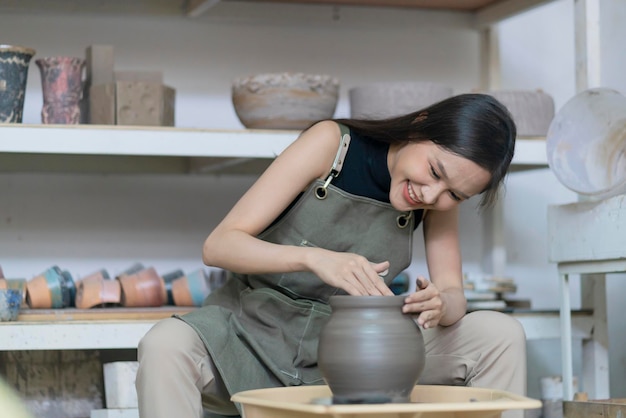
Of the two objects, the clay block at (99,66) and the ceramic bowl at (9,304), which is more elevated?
the clay block at (99,66)

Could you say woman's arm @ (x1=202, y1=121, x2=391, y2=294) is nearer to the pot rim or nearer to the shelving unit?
the pot rim

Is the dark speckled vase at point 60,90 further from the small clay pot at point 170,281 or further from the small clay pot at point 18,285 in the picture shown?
the small clay pot at point 170,281

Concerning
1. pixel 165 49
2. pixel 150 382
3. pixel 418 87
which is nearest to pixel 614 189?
pixel 418 87

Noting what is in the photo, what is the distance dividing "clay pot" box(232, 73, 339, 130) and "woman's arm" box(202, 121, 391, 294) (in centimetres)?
64

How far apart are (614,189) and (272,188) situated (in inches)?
39.5

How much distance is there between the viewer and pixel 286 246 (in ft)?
6.36

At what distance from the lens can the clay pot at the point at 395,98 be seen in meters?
2.87

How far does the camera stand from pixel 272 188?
6.79 ft

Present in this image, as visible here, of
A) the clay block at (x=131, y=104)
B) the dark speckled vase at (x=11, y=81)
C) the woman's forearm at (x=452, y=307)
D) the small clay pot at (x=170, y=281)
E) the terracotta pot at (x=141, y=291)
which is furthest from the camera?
the small clay pot at (x=170, y=281)

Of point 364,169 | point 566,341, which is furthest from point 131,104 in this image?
point 566,341

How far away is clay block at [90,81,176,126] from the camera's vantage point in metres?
2.72

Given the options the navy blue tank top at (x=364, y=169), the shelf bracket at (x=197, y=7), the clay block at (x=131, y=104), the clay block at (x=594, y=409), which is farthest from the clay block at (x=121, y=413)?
the shelf bracket at (x=197, y=7)

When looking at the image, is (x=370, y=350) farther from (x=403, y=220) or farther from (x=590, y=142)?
(x=590, y=142)

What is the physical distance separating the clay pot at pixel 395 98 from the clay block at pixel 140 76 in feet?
2.30
